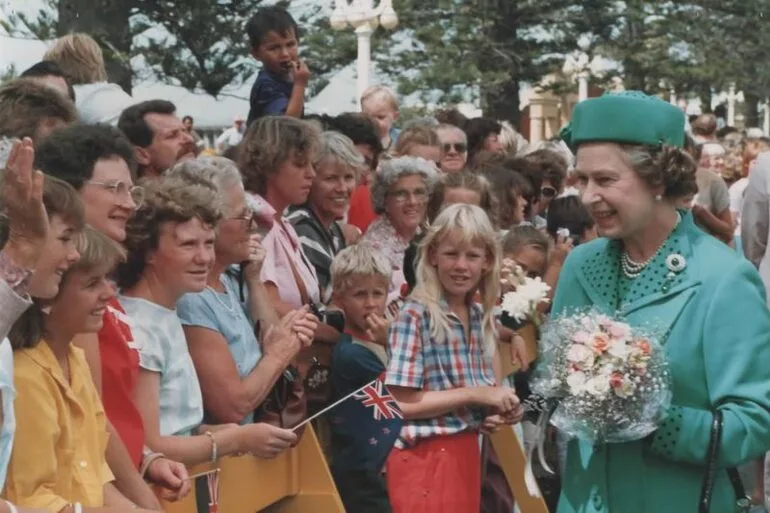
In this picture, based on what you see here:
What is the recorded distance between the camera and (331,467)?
21.7 ft

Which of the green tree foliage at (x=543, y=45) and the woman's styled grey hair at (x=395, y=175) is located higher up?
the woman's styled grey hair at (x=395, y=175)

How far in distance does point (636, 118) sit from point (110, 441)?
1809mm

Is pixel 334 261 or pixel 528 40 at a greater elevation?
pixel 334 261

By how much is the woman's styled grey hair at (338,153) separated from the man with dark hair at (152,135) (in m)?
0.78

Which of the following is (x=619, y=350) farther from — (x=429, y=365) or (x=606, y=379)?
(x=429, y=365)

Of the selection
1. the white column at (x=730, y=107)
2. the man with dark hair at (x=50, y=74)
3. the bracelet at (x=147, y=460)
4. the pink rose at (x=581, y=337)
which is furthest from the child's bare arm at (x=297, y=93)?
the white column at (x=730, y=107)

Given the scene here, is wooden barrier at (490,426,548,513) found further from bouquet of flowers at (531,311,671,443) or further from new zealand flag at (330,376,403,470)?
bouquet of flowers at (531,311,671,443)

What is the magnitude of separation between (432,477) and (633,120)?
248cm

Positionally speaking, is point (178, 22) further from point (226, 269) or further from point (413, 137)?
point (226, 269)

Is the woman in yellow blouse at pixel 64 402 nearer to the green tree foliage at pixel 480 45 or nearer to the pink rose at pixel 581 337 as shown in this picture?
the pink rose at pixel 581 337

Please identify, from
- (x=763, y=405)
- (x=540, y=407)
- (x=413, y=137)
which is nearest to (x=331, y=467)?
(x=540, y=407)

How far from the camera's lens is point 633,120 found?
4617 millimetres

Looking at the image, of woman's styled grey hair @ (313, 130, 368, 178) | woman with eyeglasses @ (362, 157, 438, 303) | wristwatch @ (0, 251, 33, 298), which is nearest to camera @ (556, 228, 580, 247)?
woman with eyeglasses @ (362, 157, 438, 303)

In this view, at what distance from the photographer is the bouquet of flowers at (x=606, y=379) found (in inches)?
179
